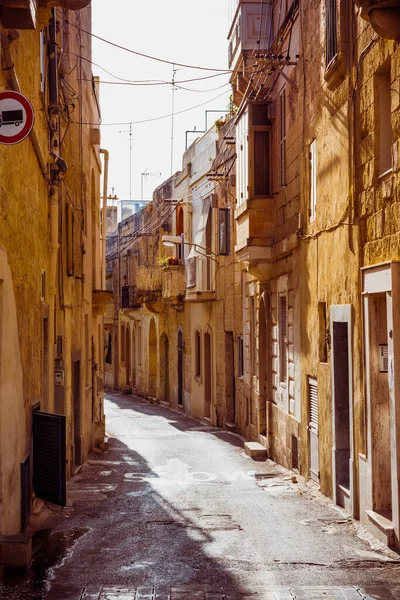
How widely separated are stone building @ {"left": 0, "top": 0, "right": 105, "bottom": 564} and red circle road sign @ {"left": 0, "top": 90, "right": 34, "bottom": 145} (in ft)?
2.18

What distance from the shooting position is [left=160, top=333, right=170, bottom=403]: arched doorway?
3466 centimetres

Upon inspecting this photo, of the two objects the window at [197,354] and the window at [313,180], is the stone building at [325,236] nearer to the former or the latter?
the window at [313,180]

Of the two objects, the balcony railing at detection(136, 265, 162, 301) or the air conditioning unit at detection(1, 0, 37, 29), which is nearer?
the air conditioning unit at detection(1, 0, 37, 29)

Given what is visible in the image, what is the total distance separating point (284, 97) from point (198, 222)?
12065 millimetres

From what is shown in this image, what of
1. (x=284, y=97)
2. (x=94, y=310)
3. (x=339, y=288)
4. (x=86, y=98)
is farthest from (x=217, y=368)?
(x=339, y=288)

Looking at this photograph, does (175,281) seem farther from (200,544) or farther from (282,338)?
(200,544)

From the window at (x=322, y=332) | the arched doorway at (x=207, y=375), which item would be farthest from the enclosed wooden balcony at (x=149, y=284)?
the window at (x=322, y=332)

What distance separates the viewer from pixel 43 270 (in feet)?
37.0

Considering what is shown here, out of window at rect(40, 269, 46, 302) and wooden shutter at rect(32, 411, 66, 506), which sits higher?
window at rect(40, 269, 46, 302)

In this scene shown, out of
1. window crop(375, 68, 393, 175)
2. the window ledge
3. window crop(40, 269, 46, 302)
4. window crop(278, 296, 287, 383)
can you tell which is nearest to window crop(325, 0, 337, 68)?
window crop(375, 68, 393, 175)

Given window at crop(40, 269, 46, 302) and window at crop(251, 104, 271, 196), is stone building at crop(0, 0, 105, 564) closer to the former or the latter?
window at crop(40, 269, 46, 302)

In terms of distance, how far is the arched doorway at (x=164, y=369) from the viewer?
34.7 m

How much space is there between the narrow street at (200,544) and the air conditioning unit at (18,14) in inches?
174

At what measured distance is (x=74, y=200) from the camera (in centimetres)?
1650
